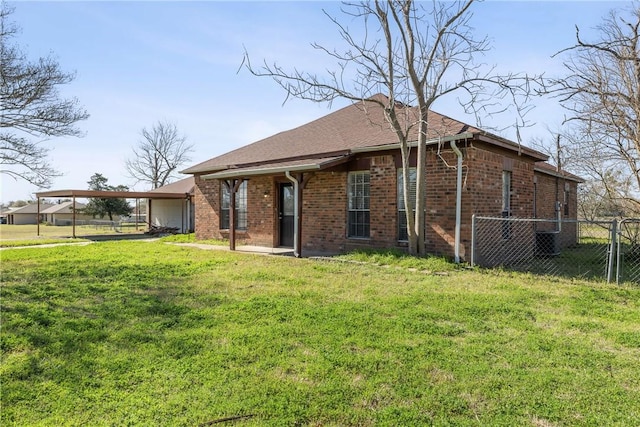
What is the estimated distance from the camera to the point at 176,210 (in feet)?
82.3

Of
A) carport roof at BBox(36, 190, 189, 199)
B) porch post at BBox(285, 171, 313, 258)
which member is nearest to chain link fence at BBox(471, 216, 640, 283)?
porch post at BBox(285, 171, 313, 258)

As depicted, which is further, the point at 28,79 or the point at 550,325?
the point at 28,79

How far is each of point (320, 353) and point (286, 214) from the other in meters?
9.05

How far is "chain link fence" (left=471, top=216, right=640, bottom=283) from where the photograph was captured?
7.96 meters

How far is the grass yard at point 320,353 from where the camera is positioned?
2.66 meters

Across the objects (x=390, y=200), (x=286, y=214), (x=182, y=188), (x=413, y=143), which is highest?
(x=413, y=143)

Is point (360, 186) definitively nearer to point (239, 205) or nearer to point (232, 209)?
point (232, 209)

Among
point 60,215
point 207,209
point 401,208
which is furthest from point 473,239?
point 60,215

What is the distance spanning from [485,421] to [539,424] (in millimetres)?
335

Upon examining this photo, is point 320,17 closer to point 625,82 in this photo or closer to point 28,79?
point 625,82

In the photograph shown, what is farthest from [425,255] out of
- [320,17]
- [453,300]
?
[320,17]

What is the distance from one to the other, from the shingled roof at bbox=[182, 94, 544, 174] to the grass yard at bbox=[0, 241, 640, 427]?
4.30m

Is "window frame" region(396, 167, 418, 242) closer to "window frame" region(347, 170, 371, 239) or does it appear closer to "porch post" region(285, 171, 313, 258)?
"window frame" region(347, 170, 371, 239)

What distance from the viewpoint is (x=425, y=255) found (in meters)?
8.92
